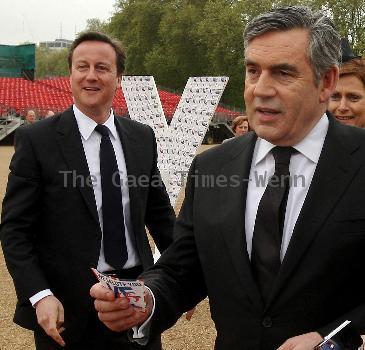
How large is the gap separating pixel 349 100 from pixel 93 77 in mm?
1413

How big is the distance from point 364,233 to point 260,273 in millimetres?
339

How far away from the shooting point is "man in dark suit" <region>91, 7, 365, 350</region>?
161 centimetres

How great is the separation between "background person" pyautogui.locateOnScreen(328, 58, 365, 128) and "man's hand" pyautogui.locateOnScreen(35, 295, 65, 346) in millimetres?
1754

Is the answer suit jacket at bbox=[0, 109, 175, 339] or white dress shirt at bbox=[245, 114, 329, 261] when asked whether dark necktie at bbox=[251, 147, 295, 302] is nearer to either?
white dress shirt at bbox=[245, 114, 329, 261]

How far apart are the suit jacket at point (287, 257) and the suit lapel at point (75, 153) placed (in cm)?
85

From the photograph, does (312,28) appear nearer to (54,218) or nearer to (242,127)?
(54,218)

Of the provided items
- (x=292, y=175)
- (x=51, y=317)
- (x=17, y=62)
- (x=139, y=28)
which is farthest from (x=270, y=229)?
(x=139, y=28)

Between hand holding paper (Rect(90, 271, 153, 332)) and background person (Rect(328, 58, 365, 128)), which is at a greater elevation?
background person (Rect(328, 58, 365, 128))

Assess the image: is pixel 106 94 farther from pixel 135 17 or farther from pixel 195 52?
pixel 135 17

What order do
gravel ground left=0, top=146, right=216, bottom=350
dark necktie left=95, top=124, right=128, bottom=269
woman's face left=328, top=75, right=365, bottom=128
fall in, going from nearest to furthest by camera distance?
dark necktie left=95, top=124, right=128, bottom=269 → woman's face left=328, top=75, right=365, bottom=128 → gravel ground left=0, top=146, right=216, bottom=350

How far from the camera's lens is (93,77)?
9.40ft

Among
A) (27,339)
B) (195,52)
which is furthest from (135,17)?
(27,339)

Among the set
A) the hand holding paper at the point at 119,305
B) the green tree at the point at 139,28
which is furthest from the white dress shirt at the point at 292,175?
the green tree at the point at 139,28

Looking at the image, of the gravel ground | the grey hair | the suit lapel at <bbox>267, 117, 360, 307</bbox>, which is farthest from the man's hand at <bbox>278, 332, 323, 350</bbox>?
the gravel ground
